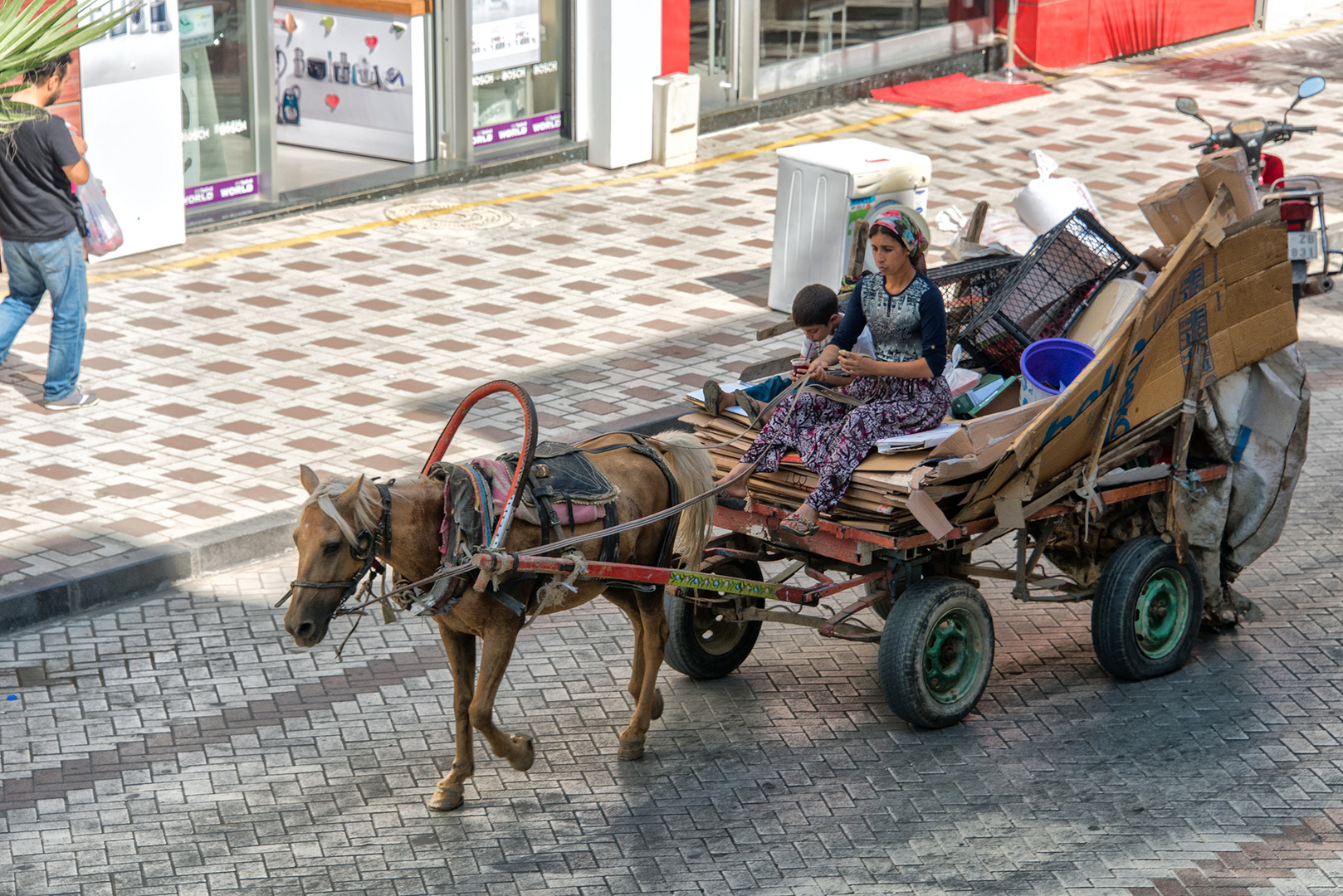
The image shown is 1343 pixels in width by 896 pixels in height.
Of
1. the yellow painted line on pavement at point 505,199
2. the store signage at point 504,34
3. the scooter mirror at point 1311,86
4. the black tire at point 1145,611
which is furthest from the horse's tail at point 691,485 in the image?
the store signage at point 504,34

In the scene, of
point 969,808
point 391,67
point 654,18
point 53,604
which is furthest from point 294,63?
point 969,808

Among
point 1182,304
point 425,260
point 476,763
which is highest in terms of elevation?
point 1182,304

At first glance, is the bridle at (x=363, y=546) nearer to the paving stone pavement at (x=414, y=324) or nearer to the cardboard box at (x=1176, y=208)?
the paving stone pavement at (x=414, y=324)

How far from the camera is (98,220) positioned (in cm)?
1157

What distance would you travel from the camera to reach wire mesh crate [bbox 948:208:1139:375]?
7414 millimetres

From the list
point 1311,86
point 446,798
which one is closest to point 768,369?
point 446,798

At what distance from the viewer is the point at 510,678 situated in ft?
24.5

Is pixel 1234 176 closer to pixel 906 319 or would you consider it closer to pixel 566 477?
pixel 906 319

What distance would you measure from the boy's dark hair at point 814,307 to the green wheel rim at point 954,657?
4.51 ft

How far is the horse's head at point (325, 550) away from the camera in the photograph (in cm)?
561

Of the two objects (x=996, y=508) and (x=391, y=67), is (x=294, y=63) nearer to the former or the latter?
(x=391, y=67)

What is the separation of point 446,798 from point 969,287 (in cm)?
335

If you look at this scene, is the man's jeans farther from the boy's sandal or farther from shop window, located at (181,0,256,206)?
the boy's sandal

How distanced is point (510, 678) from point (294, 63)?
1031 cm
